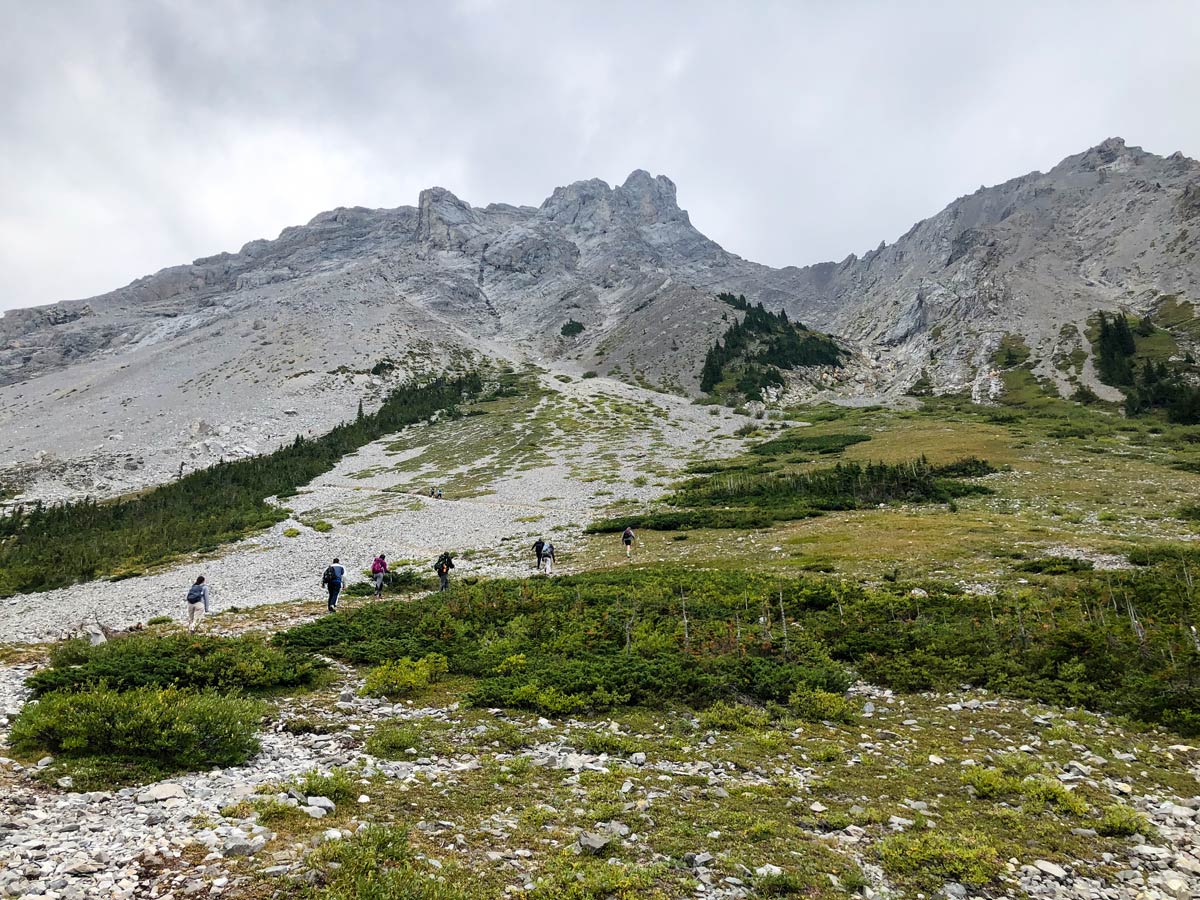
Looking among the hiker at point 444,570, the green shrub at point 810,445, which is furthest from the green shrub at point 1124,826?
the green shrub at point 810,445

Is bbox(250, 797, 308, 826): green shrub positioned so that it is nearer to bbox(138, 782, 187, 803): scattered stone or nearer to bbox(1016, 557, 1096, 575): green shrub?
bbox(138, 782, 187, 803): scattered stone

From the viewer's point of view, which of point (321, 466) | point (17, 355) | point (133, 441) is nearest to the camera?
point (321, 466)

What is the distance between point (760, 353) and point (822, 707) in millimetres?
143852

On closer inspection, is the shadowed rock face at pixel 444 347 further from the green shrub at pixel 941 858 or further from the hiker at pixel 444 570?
the green shrub at pixel 941 858

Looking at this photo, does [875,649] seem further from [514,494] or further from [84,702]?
[514,494]

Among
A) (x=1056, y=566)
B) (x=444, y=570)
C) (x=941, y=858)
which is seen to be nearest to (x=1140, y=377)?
(x=1056, y=566)

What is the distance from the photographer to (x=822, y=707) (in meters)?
13.7

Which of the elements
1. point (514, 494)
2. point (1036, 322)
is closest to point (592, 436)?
point (514, 494)

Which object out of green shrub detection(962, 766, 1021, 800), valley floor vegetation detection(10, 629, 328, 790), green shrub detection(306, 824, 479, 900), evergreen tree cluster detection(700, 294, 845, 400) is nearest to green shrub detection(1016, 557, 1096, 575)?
green shrub detection(962, 766, 1021, 800)

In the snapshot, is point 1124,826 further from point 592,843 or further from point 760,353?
point 760,353

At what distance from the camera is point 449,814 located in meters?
8.84

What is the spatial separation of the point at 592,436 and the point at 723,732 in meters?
85.4

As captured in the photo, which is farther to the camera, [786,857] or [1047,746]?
[1047,746]

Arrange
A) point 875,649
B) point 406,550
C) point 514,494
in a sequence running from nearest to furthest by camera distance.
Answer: point 875,649, point 406,550, point 514,494
